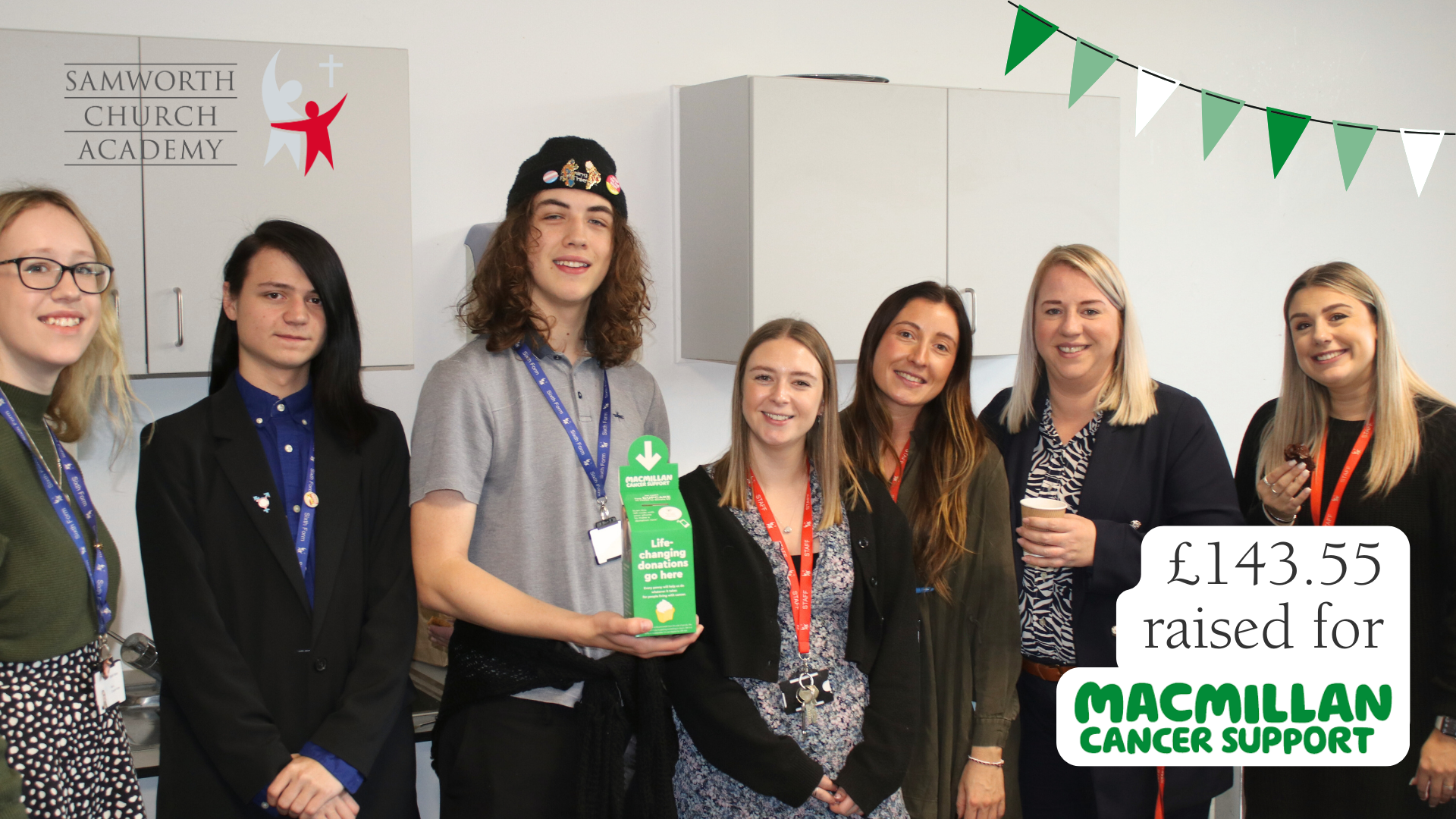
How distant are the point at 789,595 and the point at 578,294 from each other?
0.64 m

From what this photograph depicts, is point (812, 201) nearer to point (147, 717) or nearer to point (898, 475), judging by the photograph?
point (898, 475)

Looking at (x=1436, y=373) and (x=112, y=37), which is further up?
(x=112, y=37)

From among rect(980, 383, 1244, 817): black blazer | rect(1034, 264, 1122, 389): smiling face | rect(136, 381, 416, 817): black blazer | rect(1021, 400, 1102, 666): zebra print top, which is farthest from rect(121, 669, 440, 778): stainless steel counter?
rect(1034, 264, 1122, 389): smiling face

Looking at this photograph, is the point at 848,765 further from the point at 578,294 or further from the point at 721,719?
the point at 578,294

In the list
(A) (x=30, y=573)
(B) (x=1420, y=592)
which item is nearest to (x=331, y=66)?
(A) (x=30, y=573)

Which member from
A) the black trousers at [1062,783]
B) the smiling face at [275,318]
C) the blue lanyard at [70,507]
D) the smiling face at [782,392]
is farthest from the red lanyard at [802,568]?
the blue lanyard at [70,507]

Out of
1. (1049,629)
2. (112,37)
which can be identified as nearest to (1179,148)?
(1049,629)

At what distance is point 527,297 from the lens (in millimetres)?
1669

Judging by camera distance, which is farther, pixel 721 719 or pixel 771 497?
pixel 771 497

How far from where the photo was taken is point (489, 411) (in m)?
1.60

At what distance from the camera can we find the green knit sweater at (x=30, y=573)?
1294 millimetres

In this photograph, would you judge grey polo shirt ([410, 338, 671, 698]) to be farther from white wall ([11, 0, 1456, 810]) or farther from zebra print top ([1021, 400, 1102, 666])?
white wall ([11, 0, 1456, 810])

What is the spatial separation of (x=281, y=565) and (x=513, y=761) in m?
0.49

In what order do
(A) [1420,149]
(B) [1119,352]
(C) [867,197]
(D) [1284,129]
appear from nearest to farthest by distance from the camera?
(B) [1119,352], (D) [1284,129], (C) [867,197], (A) [1420,149]
